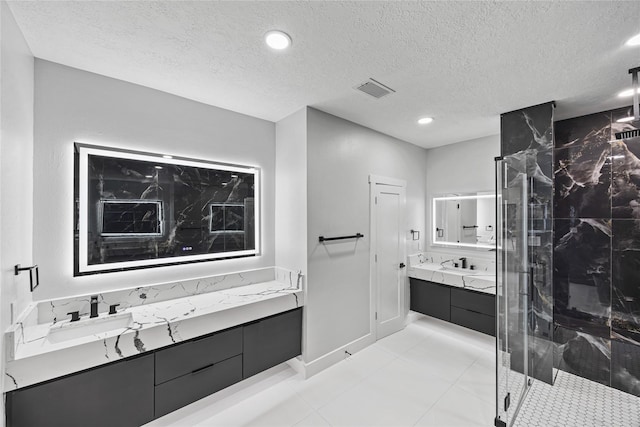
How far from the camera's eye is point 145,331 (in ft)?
5.85

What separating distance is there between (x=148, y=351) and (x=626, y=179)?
4.30 m

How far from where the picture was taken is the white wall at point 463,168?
11.6 feet

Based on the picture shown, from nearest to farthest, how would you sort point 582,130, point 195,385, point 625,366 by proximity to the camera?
point 195,385, point 625,366, point 582,130

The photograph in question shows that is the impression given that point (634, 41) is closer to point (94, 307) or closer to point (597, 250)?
point (597, 250)

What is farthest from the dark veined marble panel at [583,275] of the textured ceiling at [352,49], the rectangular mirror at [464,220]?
the textured ceiling at [352,49]

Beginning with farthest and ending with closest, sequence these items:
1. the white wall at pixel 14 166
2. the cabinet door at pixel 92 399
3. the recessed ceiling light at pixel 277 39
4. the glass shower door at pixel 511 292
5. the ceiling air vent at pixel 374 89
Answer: the ceiling air vent at pixel 374 89
the glass shower door at pixel 511 292
the recessed ceiling light at pixel 277 39
the cabinet door at pixel 92 399
the white wall at pixel 14 166

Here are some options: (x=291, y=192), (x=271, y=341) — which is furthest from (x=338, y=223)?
(x=271, y=341)

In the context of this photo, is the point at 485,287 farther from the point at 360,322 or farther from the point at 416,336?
the point at 360,322

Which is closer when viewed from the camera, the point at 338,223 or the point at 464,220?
the point at 338,223

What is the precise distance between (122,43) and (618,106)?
4.24 metres

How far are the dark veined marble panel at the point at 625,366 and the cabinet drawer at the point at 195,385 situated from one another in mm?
3388

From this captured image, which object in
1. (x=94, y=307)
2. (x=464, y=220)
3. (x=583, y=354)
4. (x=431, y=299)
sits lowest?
(x=583, y=354)

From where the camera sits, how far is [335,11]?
55.5 inches

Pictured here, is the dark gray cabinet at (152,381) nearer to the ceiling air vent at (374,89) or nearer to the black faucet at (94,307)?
the black faucet at (94,307)
